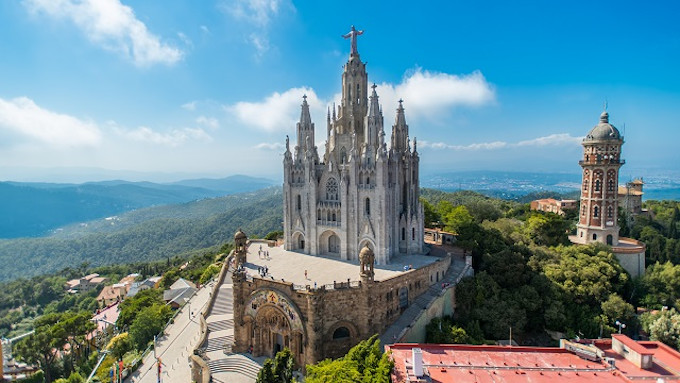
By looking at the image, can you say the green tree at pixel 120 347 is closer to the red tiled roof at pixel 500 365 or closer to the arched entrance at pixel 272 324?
the arched entrance at pixel 272 324

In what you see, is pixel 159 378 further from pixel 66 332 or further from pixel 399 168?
pixel 399 168

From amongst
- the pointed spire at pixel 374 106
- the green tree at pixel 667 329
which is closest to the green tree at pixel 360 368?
the pointed spire at pixel 374 106

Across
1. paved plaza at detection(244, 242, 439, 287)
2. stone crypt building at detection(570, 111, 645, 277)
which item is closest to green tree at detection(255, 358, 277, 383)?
paved plaza at detection(244, 242, 439, 287)

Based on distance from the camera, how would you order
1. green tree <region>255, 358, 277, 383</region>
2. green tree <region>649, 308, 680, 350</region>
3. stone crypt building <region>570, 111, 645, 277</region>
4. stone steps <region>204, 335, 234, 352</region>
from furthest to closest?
1. stone crypt building <region>570, 111, 645, 277</region>
2. stone steps <region>204, 335, 234, 352</region>
3. green tree <region>649, 308, 680, 350</region>
4. green tree <region>255, 358, 277, 383</region>

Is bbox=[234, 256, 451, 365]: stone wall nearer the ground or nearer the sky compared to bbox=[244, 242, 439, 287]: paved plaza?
nearer the ground

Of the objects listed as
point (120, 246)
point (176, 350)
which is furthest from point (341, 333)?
point (120, 246)

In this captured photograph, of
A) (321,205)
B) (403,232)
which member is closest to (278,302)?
(321,205)

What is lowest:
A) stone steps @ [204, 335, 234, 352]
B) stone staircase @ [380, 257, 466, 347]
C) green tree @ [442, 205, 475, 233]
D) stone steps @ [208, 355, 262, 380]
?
stone steps @ [208, 355, 262, 380]

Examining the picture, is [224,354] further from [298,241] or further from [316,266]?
[298,241]

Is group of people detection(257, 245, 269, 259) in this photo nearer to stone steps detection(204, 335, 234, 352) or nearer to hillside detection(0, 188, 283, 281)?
stone steps detection(204, 335, 234, 352)
